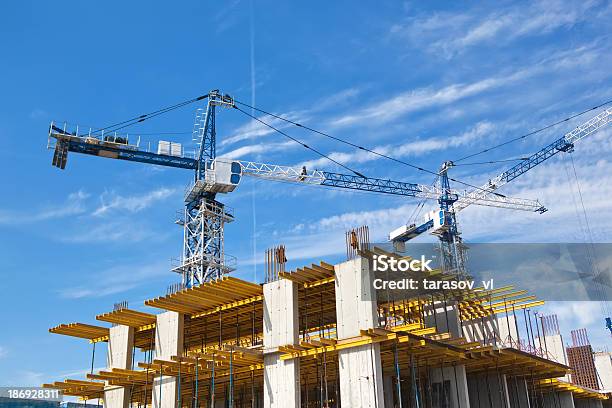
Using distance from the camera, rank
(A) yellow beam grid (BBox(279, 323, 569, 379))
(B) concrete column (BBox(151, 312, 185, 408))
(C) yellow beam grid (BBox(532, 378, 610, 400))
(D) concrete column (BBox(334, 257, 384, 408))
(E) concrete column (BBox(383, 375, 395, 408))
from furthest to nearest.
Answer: (C) yellow beam grid (BBox(532, 378, 610, 400))
(B) concrete column (BBox(151, 312, 185, 408))
(E) concrete column (BBox(383, 375, 395, 408))
(A) yellow beam grid (BBox(279, 323, 569, 379))
(D) concrete column (BBox(334, 257, 384, 408))

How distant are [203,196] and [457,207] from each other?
125 ft

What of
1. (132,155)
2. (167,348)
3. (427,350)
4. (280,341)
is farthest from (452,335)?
(132,155)

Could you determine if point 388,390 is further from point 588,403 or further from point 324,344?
point 588,403

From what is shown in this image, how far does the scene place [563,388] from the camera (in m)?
39.6

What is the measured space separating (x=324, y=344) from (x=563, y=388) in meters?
22.7

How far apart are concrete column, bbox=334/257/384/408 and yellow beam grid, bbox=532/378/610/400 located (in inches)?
732

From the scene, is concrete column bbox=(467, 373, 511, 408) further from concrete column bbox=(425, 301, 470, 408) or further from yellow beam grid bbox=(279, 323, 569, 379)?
concrete column bbox=(425, 301, 470, 408)

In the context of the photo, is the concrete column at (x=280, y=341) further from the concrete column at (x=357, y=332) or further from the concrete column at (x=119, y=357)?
the concrete column at (x=119, y=357)

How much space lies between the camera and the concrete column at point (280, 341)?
25.1 metres

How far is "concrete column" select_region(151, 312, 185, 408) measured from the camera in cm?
2920

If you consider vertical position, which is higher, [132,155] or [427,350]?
[132,155]

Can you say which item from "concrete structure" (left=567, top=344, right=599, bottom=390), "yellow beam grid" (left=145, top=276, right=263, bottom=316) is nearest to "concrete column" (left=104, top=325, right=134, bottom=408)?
"yellow beam grid" (left=145, top=276, right=263, bottom=316)

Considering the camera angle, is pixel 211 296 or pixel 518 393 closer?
pixel 211 296

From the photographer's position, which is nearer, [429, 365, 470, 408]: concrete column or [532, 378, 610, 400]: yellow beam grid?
[429, 365, 470, 408]: concrete column
